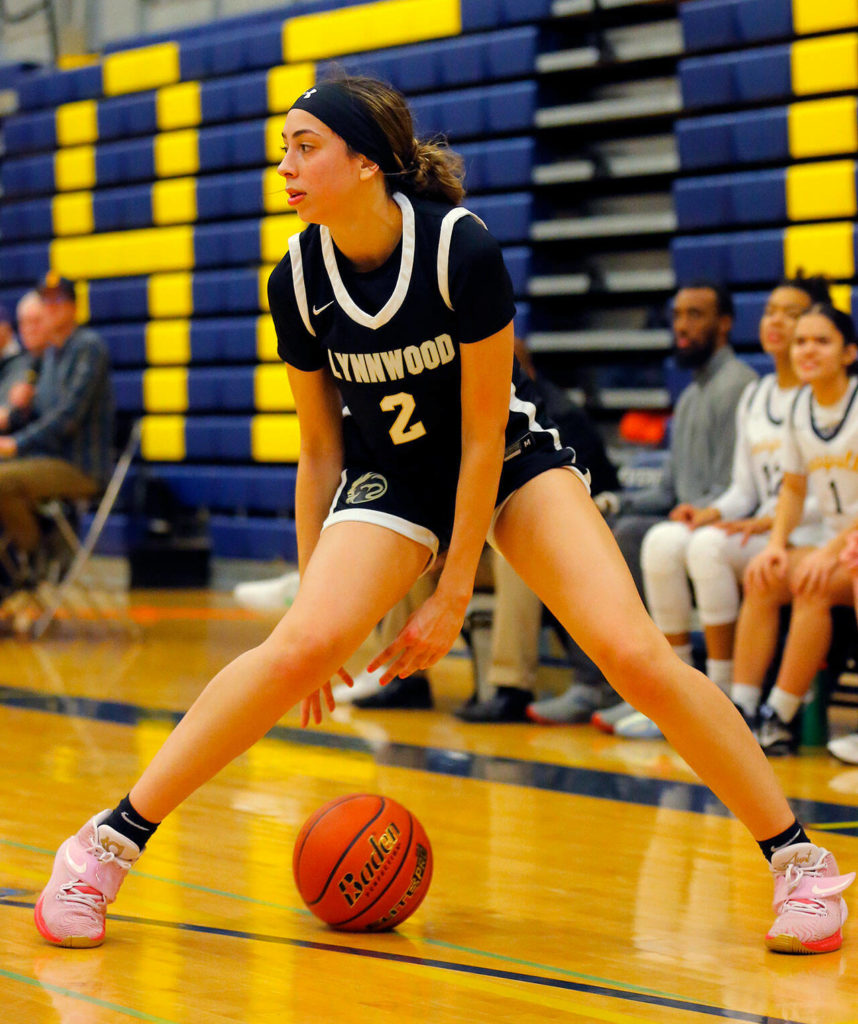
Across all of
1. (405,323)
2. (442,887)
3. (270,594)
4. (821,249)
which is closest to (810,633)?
(442,887)

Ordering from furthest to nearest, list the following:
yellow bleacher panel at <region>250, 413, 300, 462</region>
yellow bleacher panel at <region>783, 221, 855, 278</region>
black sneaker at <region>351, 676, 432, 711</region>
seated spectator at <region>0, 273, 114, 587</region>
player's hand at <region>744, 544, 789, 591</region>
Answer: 1. yellow bleacher panel at <region>250, 413, 300, 462</region>
2. yellow bleacher panel at <region>783, 221, 855, 278</region>
3. seated spectator at <region>0, 273, 114, 587</region>
4. black sneaker at <region>351, 676, 432, 711</region>
5. player's hand at <region>744, 544, 789, 591</region>

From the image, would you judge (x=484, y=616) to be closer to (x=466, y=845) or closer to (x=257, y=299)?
(x=466, y=845)

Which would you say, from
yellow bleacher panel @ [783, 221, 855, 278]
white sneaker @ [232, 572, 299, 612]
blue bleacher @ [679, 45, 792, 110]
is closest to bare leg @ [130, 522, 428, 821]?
white sneaker @ [232, 572, 299, 612]

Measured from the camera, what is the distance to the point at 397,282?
7.42ft

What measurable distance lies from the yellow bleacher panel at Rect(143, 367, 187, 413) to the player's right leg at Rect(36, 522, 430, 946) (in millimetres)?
7351

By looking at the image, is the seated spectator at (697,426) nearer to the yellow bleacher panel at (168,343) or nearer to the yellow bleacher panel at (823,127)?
the yellow bleacher panel at (823,127)

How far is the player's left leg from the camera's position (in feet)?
7.30

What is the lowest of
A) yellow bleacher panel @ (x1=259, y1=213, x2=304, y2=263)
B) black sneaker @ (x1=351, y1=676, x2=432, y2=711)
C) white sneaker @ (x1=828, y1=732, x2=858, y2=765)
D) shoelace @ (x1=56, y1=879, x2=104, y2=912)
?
black sneaker @ (x1=351, y1=676, x2=432, y2=711)

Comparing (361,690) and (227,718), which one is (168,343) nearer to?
(361,690)

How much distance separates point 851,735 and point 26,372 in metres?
4.00

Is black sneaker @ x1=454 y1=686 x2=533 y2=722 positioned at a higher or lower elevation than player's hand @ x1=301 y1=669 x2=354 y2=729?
lower

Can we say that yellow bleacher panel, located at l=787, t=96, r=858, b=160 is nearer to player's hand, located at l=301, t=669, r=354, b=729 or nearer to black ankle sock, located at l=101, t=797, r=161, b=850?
player's hand, located at l=301, t=669, r=354, b=729

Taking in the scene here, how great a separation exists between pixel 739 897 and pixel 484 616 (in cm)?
225

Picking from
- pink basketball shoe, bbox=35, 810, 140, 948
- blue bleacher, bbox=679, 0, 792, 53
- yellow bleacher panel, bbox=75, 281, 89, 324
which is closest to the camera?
pink basketball shoe, bbox=35, 810, 140, 948
